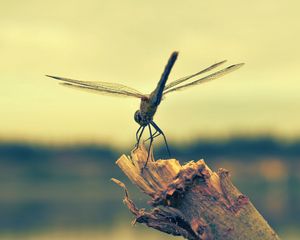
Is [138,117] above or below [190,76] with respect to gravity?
below

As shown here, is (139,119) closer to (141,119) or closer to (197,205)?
(141,119)

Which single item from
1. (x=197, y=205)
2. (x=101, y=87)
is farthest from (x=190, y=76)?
(x=197, y=205)

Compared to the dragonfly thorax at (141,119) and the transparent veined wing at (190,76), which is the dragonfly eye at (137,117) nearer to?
the dragonfly thorax at (141,119)

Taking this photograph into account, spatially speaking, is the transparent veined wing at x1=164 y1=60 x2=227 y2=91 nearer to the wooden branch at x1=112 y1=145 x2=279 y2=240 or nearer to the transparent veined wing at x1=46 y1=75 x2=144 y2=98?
the transparent veined wing at x1=46 y1=75 x2=144 y2=98

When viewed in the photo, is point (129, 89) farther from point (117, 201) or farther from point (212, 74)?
point (117, 201)

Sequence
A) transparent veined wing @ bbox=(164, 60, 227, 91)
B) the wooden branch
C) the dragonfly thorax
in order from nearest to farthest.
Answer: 1. the wooden branch
2. the dragonfly thorax
3. transparent veined wing @ bbox=(164, 60, 227, 91)

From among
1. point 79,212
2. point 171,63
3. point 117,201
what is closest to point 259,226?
point 171,63
